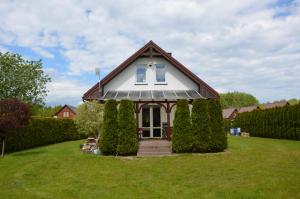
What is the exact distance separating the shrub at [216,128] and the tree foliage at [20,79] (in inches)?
1381

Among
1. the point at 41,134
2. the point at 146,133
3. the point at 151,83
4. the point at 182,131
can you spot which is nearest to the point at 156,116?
the point at 146,133

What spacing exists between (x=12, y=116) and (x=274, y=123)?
2385 centimetres

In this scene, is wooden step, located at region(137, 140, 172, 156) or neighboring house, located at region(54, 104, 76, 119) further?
neighboring house, located at region(54, 104, 76, 119)

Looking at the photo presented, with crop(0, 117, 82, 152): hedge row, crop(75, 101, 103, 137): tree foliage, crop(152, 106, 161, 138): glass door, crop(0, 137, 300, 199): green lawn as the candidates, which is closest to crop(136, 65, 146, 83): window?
crop(152, 106, 161, 138): glass door

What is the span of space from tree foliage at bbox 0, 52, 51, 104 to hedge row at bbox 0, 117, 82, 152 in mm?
15198

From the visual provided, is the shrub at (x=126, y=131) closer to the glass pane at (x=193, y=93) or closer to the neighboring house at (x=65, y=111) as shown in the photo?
the glass pane at (x=193, y=93)

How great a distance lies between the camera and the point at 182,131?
1873cm

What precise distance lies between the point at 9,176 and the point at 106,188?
472 centimetres

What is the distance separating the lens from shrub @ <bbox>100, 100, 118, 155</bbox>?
728 inches

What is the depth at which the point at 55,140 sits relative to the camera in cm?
3131

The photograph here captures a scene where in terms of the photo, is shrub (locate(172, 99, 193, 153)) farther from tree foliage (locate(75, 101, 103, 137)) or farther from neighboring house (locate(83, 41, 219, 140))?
tree foliage (locate(75, 101, 103, 137))

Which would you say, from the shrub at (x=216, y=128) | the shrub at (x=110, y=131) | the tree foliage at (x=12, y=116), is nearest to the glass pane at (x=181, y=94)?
the shrub at (x=216, y=128)

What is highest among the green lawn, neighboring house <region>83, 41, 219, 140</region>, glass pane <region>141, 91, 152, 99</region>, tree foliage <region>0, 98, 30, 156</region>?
neighboring house <region>83, 41, 219, 140</region>

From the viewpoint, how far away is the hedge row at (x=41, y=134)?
73.9 feet
